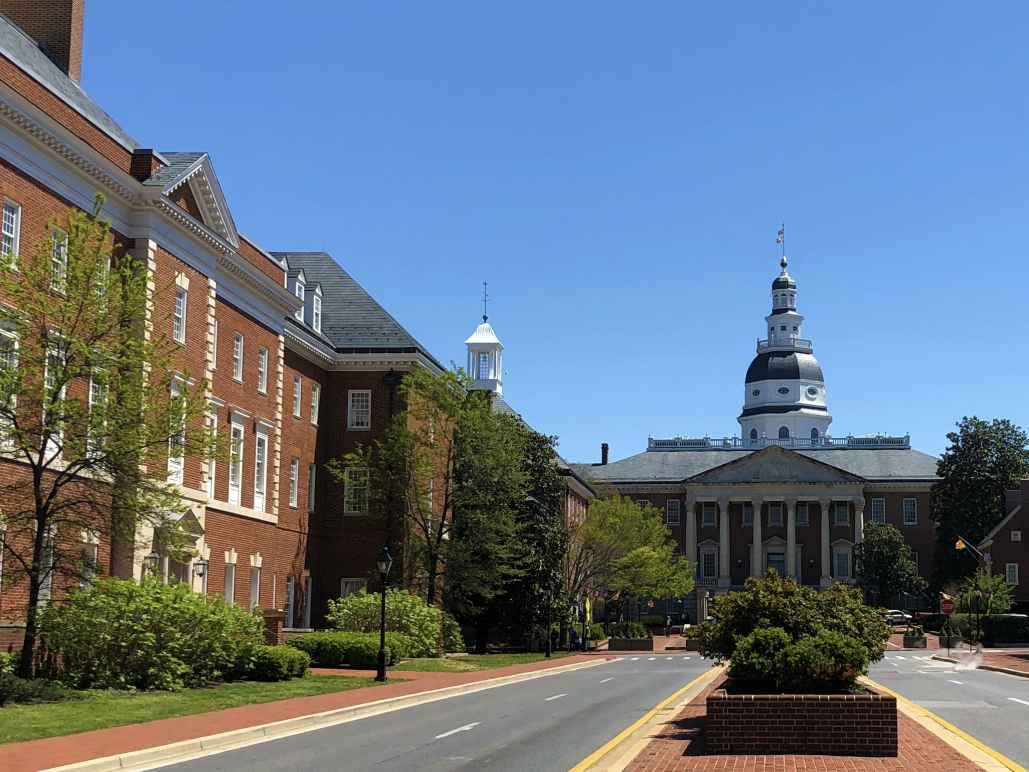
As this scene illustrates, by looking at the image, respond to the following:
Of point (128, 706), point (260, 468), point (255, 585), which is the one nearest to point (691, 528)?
point (260, 468)

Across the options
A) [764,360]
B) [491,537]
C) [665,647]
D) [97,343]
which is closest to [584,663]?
[491,537]

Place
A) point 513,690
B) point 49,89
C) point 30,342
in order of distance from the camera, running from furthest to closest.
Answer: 1. point 513,690
2. point 49,89
3. point 30,342

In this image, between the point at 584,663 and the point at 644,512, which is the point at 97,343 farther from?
the point at 644,512

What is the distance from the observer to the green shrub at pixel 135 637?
27.8m

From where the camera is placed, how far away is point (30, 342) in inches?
1070

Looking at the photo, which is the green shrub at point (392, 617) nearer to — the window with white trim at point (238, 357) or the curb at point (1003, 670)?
the window with white trim at point (238, 357)

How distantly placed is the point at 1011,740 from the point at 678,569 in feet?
268

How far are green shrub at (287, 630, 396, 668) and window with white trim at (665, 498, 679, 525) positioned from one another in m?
97.1

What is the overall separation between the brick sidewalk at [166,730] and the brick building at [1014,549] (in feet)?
238

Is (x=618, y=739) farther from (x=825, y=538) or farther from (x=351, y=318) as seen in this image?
(x=825, y=538)

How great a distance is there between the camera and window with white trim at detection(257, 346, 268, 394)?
47.5 metres

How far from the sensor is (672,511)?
136m

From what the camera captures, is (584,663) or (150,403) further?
(584,663)

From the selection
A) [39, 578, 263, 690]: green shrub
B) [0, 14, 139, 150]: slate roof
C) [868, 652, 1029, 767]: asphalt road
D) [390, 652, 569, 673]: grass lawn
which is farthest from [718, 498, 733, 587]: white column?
[39, 578, 263, 690]: green shrub
